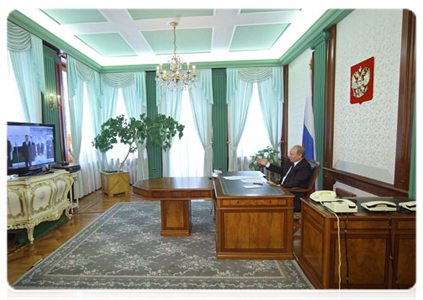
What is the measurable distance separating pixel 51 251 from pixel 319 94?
449 cm

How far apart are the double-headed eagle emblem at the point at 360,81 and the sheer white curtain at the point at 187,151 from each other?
157 inches

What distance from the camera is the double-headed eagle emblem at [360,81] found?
9.96 ft

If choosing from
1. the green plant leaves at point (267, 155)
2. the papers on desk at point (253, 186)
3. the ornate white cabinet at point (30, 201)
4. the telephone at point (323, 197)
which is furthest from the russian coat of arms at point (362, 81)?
the ornate white cabinet at point (30, 201)

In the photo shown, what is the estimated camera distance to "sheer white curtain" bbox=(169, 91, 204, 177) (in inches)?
256

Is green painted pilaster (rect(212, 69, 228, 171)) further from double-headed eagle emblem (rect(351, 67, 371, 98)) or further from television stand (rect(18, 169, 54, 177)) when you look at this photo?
television stand (rect(18, 169, 54, 177))

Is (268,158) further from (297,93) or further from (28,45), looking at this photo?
(28,45)

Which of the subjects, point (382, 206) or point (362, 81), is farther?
point (362, 81)

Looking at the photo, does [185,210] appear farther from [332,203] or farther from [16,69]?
[16,69]

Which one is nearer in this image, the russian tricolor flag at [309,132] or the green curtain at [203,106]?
the russian tricolor flag at [309,132]

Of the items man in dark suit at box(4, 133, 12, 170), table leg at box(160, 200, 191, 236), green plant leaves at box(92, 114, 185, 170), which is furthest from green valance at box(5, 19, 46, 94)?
table leg at box(160, 200, 191, 236)

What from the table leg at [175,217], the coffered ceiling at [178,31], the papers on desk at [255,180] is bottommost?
the table leg at [175,217]

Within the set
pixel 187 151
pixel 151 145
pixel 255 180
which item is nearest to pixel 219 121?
pixel 187 151

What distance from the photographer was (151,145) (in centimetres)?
659

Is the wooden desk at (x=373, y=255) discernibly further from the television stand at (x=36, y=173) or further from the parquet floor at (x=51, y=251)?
the television stand at (x=36, y=173)
